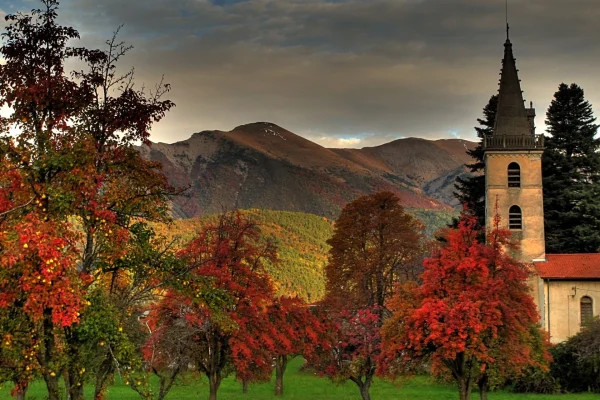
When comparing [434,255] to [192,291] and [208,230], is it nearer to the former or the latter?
[208,230]

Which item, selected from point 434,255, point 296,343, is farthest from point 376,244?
point 434,255

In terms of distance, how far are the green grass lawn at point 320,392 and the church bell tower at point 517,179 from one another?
457 inches

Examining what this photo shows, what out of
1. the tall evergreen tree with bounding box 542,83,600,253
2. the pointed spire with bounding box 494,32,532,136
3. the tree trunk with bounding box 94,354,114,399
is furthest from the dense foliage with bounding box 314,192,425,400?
the tree trunk with bounding box 94,354,114,399

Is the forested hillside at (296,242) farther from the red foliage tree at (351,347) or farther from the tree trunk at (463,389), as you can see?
the tree trunk at (463,389)

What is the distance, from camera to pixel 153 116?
15.7 m

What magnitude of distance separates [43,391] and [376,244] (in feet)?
80.4

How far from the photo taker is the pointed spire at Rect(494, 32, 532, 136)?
164 feet

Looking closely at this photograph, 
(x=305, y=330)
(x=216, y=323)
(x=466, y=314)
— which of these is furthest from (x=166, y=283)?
(x=305, y=330)

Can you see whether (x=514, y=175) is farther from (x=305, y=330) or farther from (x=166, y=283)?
(x=166, y=283)

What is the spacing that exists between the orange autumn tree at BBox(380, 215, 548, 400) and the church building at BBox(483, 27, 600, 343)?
22.5 m

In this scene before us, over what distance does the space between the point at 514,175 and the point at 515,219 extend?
3156 millimetres

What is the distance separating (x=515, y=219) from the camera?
49.3m

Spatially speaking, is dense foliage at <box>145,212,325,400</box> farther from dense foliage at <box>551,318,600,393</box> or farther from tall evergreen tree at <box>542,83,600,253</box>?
tall evergreen tree at <box>542,83,600,253</box>

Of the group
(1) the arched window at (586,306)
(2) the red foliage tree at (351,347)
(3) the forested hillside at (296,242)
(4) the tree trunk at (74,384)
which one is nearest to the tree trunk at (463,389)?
(2) the red foliage tree at (351,347)
